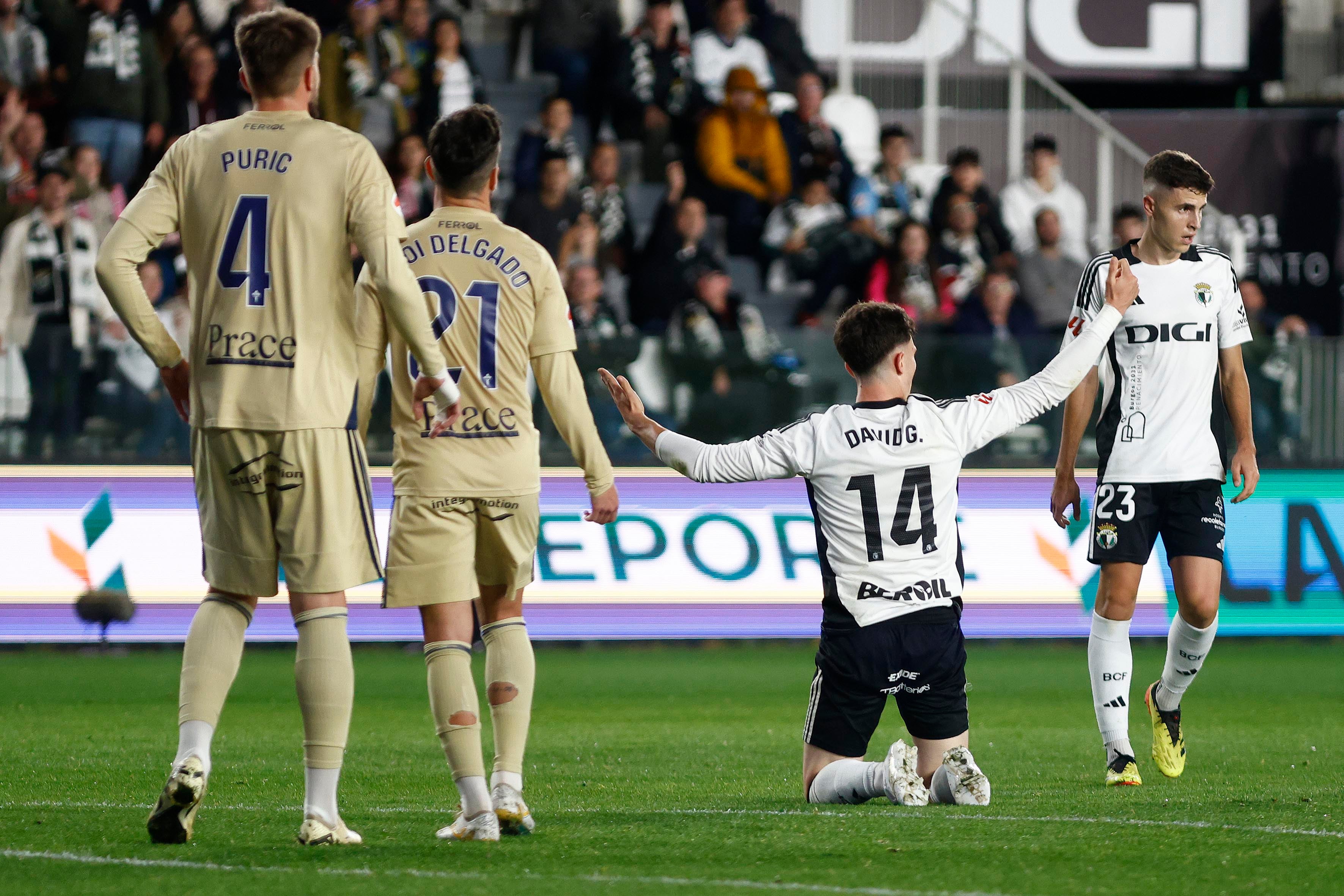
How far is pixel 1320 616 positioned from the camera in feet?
40.3

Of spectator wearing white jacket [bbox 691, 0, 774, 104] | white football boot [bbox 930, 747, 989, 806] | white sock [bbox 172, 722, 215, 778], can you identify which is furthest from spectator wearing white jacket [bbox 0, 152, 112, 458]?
white football boot [bbox 930, 747, 989, 806]

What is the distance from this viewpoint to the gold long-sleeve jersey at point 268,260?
15.8ft

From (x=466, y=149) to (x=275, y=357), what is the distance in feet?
2.79

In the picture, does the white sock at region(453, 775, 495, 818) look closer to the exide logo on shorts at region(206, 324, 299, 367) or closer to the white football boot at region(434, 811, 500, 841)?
the white football boot at region(434, 811, 500, 841)

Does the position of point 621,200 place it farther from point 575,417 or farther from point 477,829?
point 477,829

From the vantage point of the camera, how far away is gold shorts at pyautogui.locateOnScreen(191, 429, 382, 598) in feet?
15.9

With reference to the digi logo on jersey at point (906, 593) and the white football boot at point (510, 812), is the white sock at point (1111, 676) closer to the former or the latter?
the digi logo on jersey at point (906, 593)

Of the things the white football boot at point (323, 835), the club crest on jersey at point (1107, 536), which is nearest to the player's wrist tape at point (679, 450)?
the white football boot at point (323, 835)

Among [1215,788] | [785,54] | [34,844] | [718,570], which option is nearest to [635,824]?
[34,844]

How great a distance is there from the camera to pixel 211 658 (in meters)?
4.92

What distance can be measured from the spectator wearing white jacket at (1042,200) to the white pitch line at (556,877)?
1180 centimetres

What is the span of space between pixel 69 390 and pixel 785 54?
7647 mm

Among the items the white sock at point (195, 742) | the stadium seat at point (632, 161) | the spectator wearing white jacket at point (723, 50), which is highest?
the spectator wearing white jacket at point (723, 50)

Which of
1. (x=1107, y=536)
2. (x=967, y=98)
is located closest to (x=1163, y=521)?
(x=1107, y=536)
